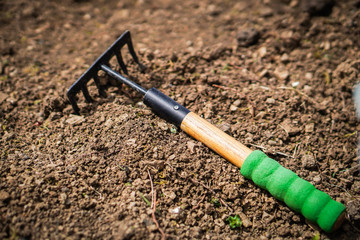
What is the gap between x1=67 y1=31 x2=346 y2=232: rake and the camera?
2.02 metres

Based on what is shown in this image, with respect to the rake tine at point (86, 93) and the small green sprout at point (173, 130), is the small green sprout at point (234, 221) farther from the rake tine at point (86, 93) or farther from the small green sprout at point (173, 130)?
the rake tine at point (86, 93)

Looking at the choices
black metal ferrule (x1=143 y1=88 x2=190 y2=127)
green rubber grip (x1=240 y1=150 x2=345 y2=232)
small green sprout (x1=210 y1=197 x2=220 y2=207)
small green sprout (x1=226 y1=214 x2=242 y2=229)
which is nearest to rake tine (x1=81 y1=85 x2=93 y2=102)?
black metal ferrule (x1=143 y1=88 x2=190 y2=127)

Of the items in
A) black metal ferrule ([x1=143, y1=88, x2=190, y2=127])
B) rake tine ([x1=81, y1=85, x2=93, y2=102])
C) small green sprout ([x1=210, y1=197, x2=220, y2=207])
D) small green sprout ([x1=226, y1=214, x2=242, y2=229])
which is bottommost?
small green sprout ([x1=226, y1=214, x2=242, y2=229])

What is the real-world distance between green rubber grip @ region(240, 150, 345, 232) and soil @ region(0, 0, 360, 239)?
0.19 meters

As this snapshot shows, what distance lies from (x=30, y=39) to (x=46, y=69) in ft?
2.71

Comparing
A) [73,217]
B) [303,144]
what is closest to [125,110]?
[73,217]

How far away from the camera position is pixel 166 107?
103 inches

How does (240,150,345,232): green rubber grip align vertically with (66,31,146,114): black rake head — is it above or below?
below

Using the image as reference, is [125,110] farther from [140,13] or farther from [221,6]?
[221,6]

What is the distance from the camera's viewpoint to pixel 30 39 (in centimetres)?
397

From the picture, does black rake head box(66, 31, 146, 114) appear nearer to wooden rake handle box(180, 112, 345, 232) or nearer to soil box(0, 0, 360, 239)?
soil box(0, 0, 360, 239)

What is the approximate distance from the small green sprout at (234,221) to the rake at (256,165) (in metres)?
0.36

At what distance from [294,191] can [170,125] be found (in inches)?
52.3

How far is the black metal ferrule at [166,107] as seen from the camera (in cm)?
258
